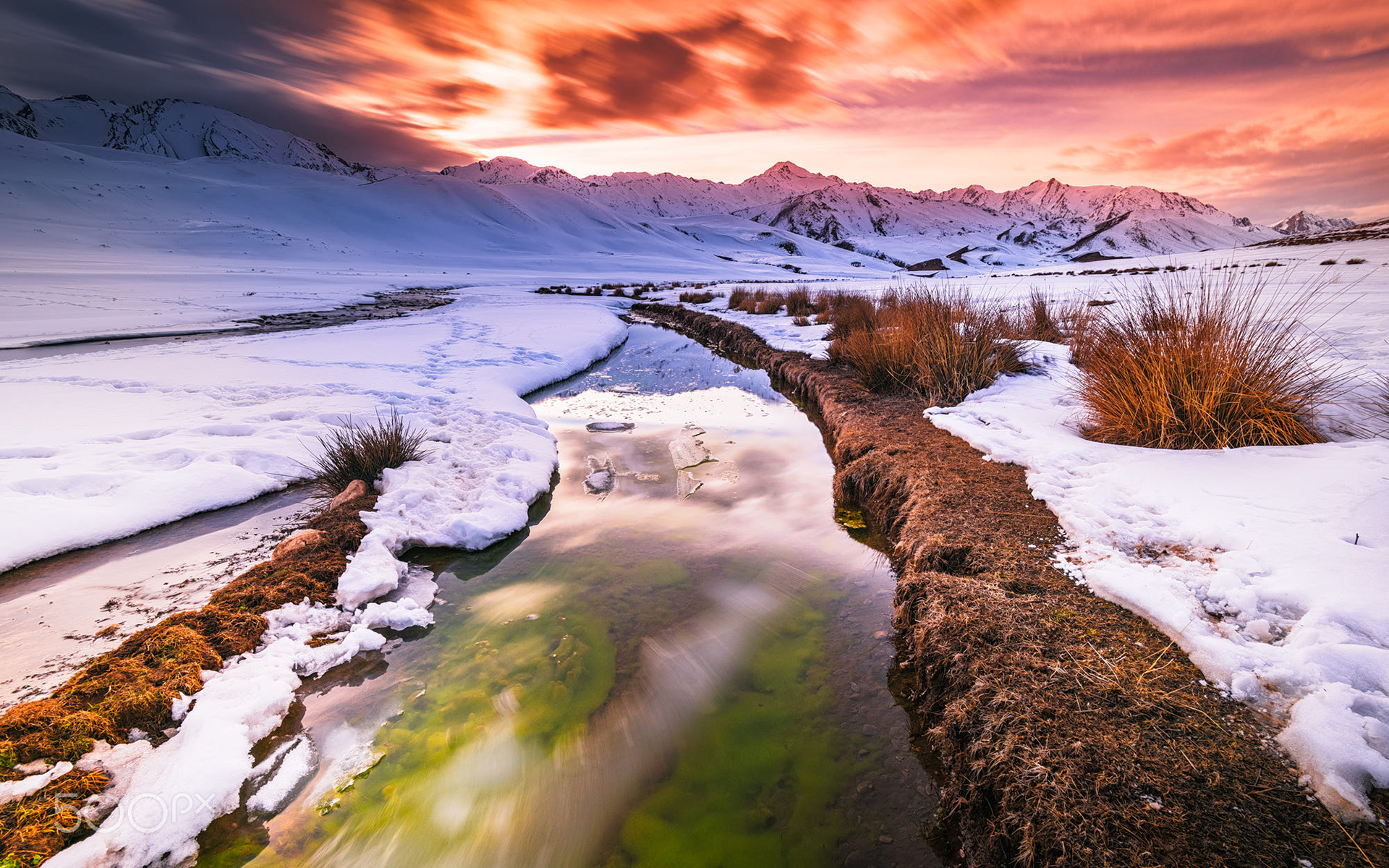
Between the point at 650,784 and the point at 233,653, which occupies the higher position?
the point at 233,653

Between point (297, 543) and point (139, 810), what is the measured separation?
2049 millimetres

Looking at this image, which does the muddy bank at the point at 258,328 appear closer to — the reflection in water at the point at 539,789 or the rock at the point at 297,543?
the rock at the point at 297,543

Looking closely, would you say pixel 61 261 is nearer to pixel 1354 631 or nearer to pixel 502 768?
pixel 502 768

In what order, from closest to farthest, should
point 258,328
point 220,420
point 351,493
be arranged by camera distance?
1. point 351,493
2. point 220,420
3. point 258,328

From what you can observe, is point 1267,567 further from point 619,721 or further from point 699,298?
point 699,298

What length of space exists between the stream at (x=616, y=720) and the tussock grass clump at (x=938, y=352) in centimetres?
324

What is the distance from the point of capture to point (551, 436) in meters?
7.11

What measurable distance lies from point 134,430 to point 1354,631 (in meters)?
9.26

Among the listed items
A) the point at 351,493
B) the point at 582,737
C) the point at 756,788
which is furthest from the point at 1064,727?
the point at 351,493

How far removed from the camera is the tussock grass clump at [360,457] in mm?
5082

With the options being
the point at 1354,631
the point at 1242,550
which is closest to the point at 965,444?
the point at 1242,550

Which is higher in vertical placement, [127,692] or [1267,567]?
[1267,567]

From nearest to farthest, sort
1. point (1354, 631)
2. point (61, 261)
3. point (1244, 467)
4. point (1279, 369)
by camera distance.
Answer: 1. point (1354, 631)
2. point (1244, 467)
3. point (1279, 369)
4. point (61, 261)

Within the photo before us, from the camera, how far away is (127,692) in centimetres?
246
